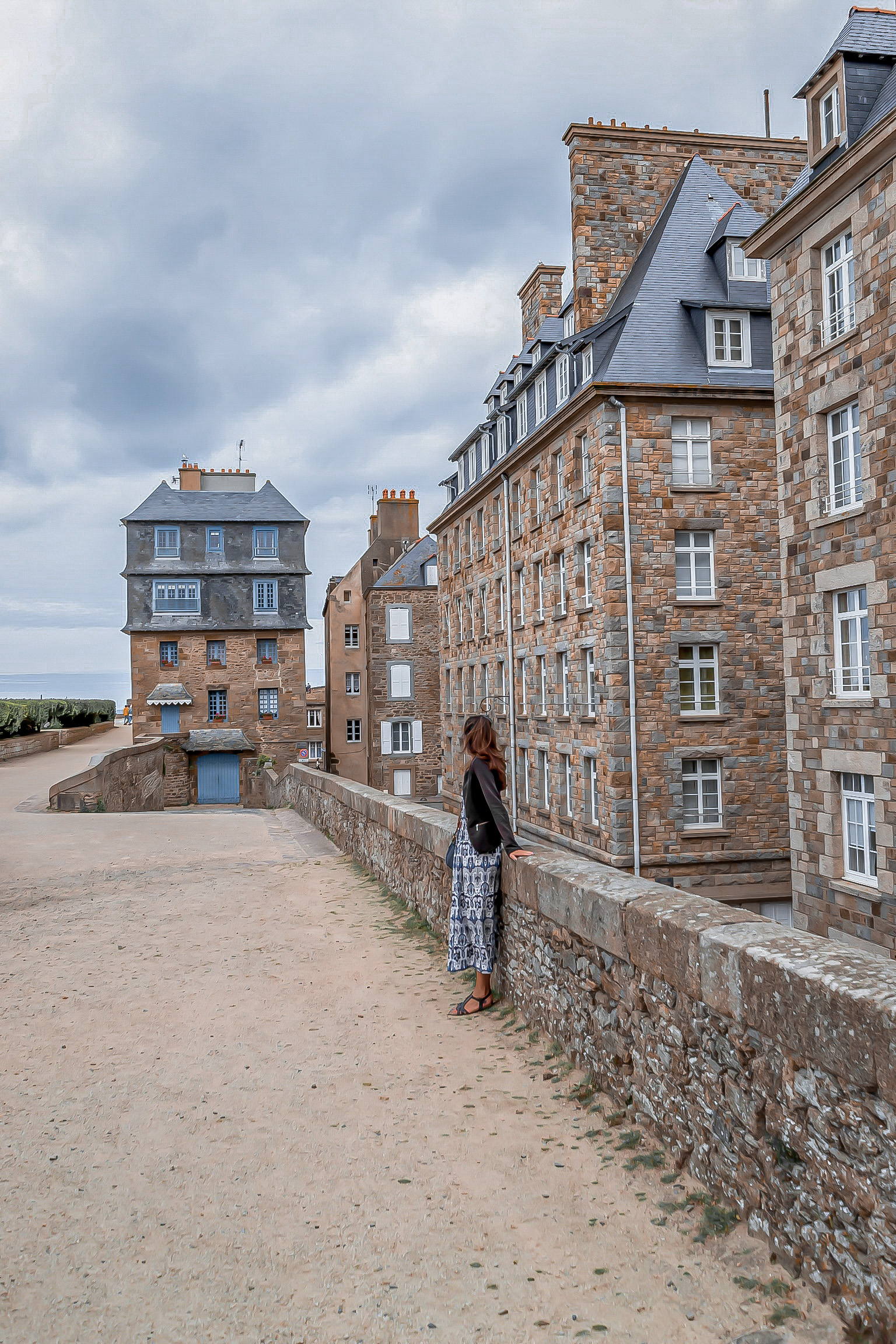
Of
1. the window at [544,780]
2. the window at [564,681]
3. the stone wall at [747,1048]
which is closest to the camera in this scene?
the stone wall at [747,1048]

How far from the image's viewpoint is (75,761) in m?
29.8

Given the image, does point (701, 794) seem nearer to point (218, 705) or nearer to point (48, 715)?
point (218, 705)

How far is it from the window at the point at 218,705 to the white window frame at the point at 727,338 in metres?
24.1

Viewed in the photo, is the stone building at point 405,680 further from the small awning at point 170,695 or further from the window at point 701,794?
the window at point 701,794

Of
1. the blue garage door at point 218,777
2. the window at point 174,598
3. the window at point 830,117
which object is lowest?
the blue garage door at point 218,777

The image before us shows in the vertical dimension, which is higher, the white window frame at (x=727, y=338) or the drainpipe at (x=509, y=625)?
the white window frame at (x=727, y=338)

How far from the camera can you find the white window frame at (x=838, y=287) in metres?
12.1

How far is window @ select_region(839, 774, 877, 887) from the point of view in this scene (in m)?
11.8

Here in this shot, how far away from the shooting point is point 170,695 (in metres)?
35.9

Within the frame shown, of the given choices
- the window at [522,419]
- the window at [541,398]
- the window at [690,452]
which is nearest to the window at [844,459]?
the window at [690,452]

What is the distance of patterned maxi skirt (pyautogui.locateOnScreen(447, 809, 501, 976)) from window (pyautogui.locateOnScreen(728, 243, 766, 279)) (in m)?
17.8

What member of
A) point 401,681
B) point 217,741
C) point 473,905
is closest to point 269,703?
point 217,741

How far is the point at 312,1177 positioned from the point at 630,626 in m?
15.2

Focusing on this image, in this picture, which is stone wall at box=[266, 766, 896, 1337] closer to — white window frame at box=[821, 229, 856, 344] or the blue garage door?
white window frame at box=[821, 229, 856, 344]
